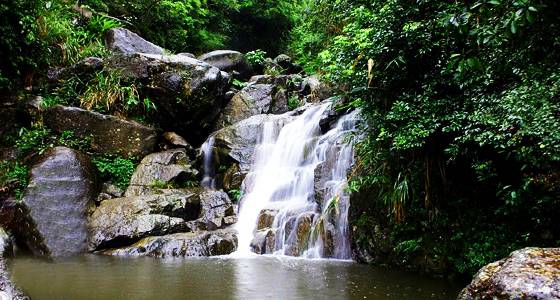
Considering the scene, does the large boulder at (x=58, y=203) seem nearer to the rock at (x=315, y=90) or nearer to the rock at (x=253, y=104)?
the rock at (x=253, y=104)

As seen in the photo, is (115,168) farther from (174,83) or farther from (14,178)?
(174,83)

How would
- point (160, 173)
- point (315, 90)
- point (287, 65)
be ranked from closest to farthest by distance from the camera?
point (160, 173) → point (315, 90) → point (287, 65)

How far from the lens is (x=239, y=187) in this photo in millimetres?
11367

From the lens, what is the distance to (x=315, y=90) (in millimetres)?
15391

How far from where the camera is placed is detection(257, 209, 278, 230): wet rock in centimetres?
931

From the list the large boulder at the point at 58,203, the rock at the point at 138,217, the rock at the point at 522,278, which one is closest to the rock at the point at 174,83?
the large boulder at the point at 58,203

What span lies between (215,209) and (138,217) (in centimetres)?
189

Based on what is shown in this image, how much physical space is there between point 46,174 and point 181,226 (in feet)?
11.1

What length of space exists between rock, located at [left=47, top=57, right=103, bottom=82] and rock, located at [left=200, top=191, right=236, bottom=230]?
17.0 ft

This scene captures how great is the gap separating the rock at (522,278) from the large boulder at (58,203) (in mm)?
7951

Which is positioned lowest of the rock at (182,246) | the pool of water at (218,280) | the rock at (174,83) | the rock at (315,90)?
the pool of water at (218,280)

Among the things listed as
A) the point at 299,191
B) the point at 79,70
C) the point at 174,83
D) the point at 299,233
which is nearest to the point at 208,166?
the point at 174,83

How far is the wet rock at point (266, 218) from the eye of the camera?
9312 mm

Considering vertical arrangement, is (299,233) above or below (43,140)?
below
